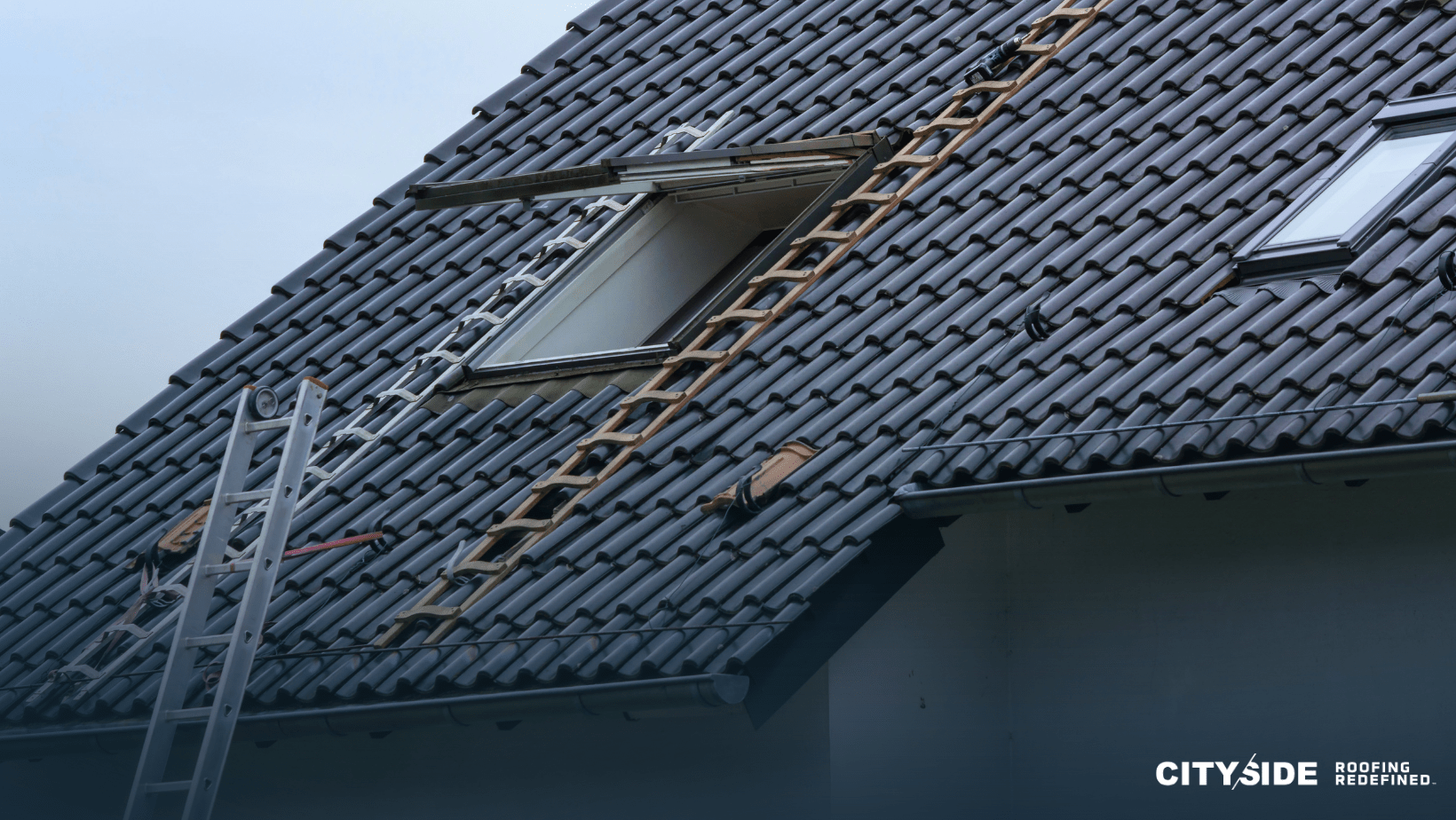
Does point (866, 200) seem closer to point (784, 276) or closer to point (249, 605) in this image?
point (784, 276)

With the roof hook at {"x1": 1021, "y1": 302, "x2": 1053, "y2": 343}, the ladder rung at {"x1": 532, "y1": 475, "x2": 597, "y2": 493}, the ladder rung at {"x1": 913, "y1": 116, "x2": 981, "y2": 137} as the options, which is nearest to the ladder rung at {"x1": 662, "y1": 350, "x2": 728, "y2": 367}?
the ladder rung at {"x1": 532, "y1": 475, "x2": 597, "y2": 493}

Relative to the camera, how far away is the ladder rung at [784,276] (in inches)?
331

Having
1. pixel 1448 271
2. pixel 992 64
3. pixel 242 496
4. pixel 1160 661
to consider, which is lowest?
pixel 1160 661

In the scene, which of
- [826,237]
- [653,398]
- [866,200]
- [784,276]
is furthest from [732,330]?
[866,200]

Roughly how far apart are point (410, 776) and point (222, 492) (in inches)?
60.2

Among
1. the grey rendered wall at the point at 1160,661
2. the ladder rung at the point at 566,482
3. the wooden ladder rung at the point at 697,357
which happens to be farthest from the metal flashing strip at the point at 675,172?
the grey rendered wall at the point at 1160,661

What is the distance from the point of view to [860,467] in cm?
693

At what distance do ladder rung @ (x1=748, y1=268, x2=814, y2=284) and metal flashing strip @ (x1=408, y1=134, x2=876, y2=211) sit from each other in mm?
710

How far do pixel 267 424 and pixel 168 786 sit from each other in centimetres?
149

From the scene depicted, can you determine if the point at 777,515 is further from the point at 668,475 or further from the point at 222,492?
the point at 222,492

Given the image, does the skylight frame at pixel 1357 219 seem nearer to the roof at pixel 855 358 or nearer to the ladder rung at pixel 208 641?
the roof at pixel 855 358

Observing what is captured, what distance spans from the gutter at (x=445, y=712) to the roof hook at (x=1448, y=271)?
115 inches

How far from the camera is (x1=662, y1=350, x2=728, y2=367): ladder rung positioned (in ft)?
26.8

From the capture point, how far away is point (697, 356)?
324 inches
